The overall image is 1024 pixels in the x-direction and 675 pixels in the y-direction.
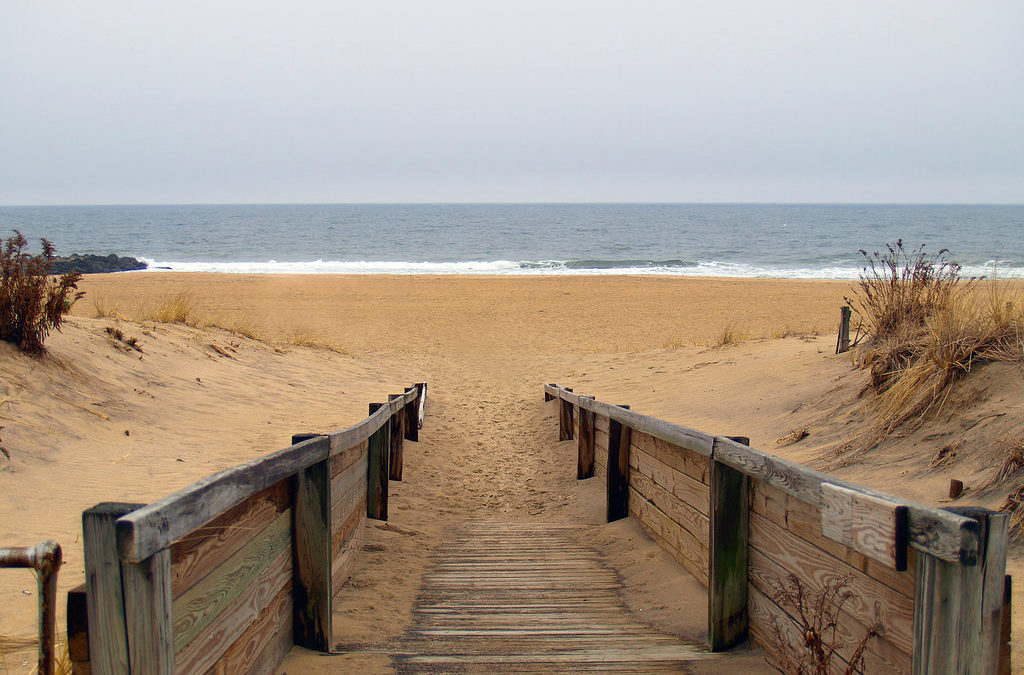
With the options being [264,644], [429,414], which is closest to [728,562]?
[264,644]

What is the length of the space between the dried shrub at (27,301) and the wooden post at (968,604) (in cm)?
768

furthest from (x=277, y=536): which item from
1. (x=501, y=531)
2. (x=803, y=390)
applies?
(x=803, y=390)

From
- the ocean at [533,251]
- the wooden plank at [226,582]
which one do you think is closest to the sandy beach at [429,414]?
the wooden plank at [226,582]

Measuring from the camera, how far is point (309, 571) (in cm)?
346

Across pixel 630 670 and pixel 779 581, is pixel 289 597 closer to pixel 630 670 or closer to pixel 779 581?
pixel 630 670

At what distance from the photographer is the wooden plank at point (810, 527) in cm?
241

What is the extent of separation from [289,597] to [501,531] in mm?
3113

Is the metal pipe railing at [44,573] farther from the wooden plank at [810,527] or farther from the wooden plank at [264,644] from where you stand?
the wooden plank at [810,527]

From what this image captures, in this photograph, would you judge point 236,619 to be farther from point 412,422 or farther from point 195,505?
point 412,422

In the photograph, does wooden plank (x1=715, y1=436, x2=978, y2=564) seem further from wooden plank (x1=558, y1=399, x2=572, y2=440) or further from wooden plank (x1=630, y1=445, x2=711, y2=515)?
wooden plank (x1=558, y1=399, x2=572, y2=440)

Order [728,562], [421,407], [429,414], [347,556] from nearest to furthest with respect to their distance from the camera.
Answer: [728,562]
[347,556]
[421,407]
[429,414]

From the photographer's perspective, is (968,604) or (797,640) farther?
(797,640)

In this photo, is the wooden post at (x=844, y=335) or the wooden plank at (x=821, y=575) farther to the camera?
the wooden post at (x=844, y=335)

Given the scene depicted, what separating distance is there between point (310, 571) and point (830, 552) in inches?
87.8
